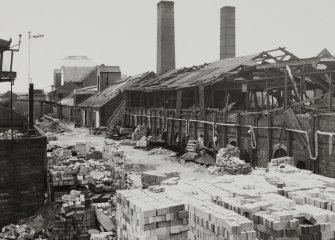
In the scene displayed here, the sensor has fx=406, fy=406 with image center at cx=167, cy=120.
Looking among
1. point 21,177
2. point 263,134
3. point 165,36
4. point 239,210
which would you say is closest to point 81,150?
point 21,177

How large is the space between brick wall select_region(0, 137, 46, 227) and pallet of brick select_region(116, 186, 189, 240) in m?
7.97

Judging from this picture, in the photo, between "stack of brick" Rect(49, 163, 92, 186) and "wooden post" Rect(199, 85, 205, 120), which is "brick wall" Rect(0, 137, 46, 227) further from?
"wooden post" Rect(199, 85, 205, 120)

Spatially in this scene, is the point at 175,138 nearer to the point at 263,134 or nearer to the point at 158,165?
the point at 158,165

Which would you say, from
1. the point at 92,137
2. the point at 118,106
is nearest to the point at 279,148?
the point at 92,137

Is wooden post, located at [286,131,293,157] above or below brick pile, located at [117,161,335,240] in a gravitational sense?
above

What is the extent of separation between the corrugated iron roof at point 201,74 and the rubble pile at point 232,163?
6.11m

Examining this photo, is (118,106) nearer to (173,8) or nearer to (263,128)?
(173,8)

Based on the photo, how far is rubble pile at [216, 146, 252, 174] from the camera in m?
18.8

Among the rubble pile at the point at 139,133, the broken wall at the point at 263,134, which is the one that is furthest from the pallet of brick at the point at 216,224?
the rubble pile at the point at 139,133

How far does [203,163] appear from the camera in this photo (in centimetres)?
2277

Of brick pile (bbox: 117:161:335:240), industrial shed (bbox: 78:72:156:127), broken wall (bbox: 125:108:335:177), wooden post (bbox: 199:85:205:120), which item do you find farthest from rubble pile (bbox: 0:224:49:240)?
industrial shed (bbox: 78:72:156:127)

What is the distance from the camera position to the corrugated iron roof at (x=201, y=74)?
2586 cm

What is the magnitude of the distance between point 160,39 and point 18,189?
1301 inches

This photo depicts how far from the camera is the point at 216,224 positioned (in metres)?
6.57
